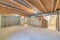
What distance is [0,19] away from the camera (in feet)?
24.1

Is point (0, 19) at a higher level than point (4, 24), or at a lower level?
higher

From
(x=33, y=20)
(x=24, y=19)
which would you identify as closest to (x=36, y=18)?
(x=33, y=20)

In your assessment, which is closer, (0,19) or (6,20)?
(0,19)

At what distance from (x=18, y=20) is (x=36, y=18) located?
9.68ft

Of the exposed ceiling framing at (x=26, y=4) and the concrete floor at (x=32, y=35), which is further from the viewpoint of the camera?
the concrete floor at (x=32, y=35)

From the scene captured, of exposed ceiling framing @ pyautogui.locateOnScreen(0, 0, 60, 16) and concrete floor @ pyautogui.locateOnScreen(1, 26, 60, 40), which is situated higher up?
exposed ceiling framing @ pyautogui.locateOnScreen(0, 0, 60, 16)

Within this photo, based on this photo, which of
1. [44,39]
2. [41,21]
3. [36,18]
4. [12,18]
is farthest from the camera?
[12,18]

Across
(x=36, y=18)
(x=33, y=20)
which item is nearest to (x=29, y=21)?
(x=33, y=20)

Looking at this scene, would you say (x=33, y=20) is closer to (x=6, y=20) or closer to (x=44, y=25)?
(x=44, y=25)

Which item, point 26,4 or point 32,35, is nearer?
point 26,4

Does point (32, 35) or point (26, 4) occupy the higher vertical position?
point (26, 4)

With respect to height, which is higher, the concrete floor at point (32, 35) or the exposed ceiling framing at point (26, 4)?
the exposed ceiling framing at point (26, 4)

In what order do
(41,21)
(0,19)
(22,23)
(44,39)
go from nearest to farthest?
(44,39)
(0,19)
(41,21)
(22,23)

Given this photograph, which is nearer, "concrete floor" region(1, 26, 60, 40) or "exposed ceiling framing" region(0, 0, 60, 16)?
"exposed ceiling framing" region(0, 0, 60, 16)
